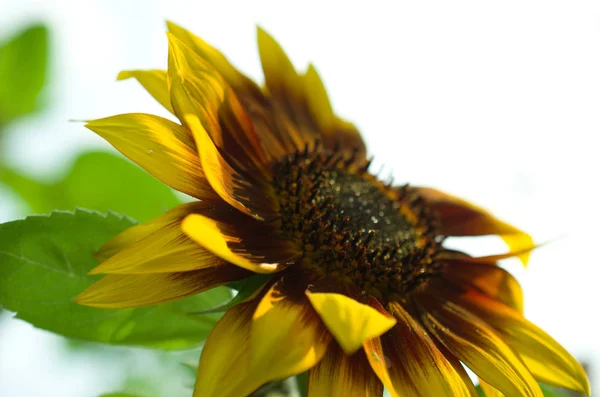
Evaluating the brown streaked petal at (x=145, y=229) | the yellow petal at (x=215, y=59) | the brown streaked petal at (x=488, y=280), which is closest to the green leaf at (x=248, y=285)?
the brown streaked petal at (x=145, y=229)

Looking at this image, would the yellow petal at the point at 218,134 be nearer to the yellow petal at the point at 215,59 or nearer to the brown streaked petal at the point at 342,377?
the yellow petal at the point at 215,59

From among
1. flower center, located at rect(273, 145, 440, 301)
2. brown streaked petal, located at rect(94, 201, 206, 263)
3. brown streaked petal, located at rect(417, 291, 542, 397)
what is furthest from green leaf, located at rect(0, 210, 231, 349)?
brown streaked petal, located at rect(417, 291, 542, 397)

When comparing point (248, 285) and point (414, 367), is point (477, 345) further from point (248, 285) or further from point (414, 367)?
point (248, 285)

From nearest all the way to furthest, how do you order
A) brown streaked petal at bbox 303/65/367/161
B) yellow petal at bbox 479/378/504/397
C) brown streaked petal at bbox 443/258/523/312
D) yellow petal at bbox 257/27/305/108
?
yellow petal at bbox 479/378/504/397 < brown streaked petal at bbox 443/258/523/312 < yellow petal at bbox 257/27/305/108 < brown streaked petal at bbox 303/65/367/161

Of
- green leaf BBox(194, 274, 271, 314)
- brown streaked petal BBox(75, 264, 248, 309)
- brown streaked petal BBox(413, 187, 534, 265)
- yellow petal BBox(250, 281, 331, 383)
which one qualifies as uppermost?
brown streaked petal BBox(413, 187, 534, 265)

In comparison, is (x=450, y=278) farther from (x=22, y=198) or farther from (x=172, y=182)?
(x=22, y=198)

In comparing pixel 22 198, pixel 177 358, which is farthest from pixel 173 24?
pixel 22 198

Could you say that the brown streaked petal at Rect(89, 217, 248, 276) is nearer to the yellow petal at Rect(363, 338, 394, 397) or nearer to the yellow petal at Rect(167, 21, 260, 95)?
the yellow petal at Rect(363, 338, 394, 397)

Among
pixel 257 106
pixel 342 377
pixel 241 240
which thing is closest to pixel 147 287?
pixel 241 240
